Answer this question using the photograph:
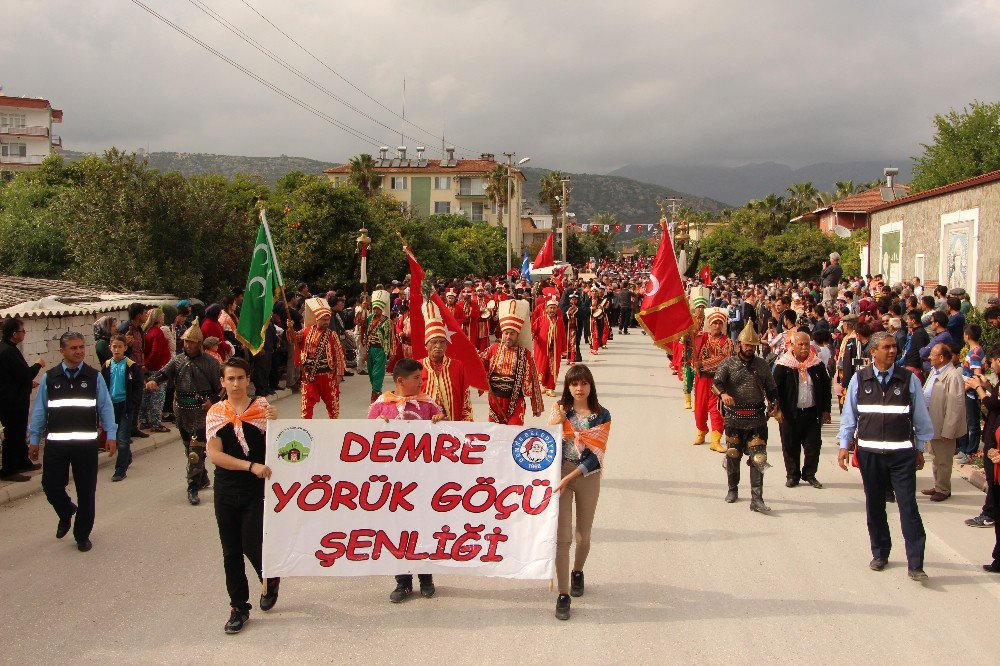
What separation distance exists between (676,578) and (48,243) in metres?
22.3

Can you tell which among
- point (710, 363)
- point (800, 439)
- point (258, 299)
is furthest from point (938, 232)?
point (258, 299)

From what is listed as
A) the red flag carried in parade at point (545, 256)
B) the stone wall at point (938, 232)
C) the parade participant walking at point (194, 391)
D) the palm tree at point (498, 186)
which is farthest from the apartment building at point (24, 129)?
the parade participant walking at point (194, 391)

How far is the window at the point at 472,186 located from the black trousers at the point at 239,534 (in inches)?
3508

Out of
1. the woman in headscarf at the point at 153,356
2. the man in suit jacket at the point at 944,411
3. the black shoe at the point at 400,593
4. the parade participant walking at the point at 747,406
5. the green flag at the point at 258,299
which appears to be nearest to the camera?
the black shoe at the point at 400,593

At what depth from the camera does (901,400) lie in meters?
7.06

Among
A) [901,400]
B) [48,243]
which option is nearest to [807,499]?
[901,400]

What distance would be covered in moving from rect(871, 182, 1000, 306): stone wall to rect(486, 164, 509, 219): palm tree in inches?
2314

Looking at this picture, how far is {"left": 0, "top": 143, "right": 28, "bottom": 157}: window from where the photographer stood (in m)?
87.2

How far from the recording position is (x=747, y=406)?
8.94 m

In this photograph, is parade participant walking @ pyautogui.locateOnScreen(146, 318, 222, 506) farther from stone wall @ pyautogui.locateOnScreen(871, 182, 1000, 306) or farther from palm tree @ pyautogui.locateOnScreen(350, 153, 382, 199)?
palm tree @ pyautogui.locateOnScreen(350, 153, 382, 199)

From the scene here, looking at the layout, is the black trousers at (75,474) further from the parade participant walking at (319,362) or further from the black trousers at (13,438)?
the parade participant walking at (319,362)

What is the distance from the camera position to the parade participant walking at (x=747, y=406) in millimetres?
8867

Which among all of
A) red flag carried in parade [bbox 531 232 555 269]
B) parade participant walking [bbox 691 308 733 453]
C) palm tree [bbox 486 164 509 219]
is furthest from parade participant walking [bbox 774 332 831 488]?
palm tree [bbox 486 164 509 219]

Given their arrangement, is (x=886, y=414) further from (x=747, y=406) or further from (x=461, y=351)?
(x=461, y=351)
